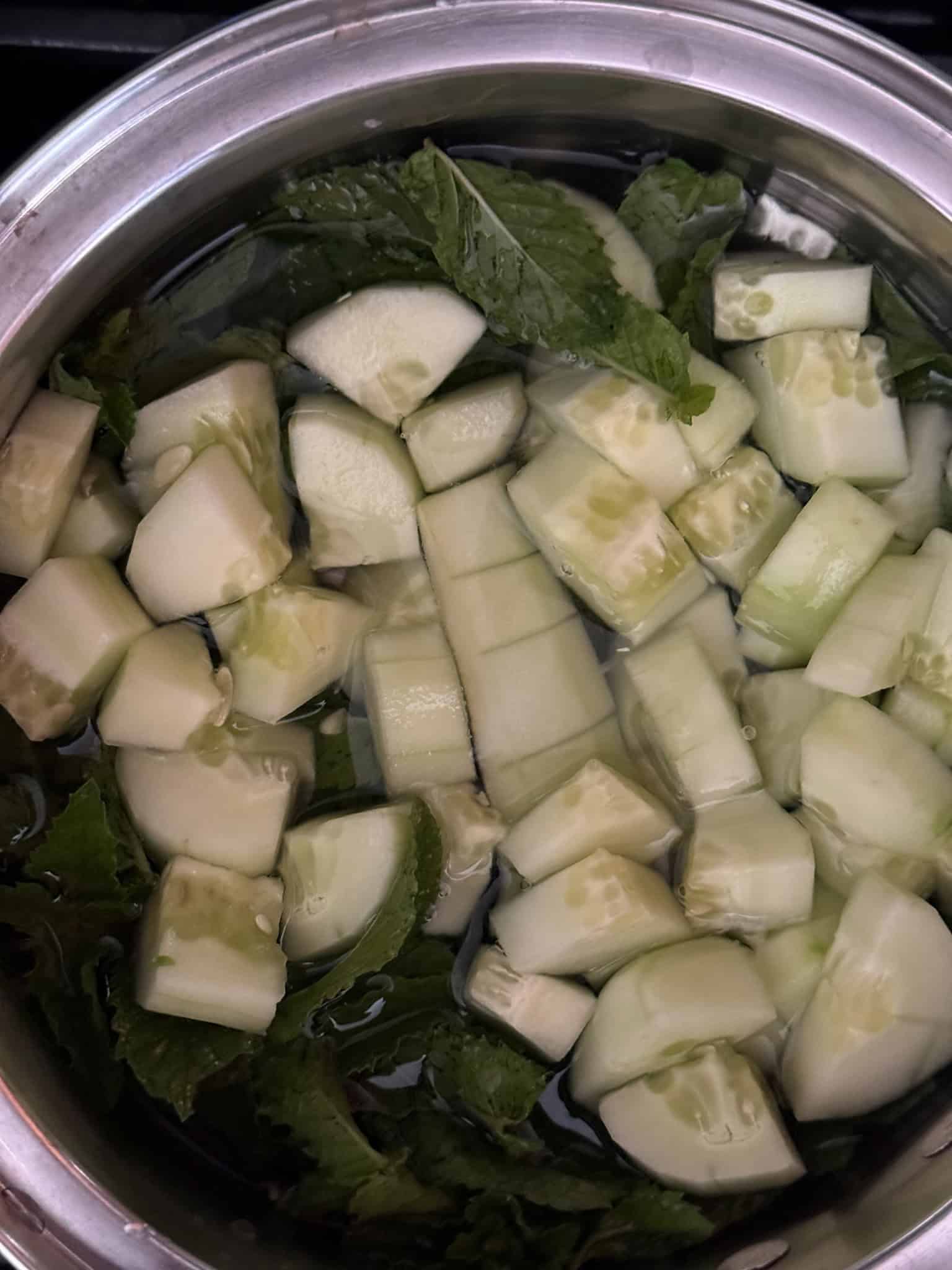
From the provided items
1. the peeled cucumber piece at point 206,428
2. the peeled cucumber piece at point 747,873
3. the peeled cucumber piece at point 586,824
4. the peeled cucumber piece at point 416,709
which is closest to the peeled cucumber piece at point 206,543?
the peeled cucumber piece at point 206,428

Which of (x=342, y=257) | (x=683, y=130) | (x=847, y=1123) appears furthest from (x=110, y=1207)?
(x=683, y=130)

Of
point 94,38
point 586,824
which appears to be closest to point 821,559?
point 586,824

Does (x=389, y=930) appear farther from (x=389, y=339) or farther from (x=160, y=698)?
(x=389, y=339)

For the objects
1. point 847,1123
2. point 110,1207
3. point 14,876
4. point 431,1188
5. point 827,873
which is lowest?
point 847,1123

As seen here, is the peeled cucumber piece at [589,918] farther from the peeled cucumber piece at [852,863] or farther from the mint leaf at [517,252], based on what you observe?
the mint leaf at [517,252]

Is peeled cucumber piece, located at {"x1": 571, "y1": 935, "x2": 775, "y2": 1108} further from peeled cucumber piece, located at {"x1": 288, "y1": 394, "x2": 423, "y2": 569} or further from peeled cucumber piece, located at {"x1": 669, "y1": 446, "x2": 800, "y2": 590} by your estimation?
peeled cucumber piece, located at {"x1": 288, "y1": 394, "x2": 423, "y2": 569}

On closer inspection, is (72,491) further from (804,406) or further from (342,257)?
(804,406)
